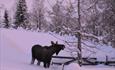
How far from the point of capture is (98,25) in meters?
30.4

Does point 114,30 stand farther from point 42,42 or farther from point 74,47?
point 74,47

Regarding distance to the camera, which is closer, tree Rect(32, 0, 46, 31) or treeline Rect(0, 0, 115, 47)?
treeline Rect(0, 0, 115, 47)

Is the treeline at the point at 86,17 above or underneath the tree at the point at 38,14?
above

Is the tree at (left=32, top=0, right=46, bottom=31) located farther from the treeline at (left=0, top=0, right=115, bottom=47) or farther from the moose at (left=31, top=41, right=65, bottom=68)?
the moose at (left=31, top=41, right=65, bottom=68)

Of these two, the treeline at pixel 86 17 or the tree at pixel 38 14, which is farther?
the tree at pixel 38 14

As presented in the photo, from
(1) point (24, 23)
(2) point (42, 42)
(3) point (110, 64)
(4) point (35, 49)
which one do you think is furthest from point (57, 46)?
(1) point (24, 23)

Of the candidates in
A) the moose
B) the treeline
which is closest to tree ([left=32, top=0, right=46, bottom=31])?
the treeline

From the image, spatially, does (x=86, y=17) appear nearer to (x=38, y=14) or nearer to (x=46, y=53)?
(x=46, y=53)

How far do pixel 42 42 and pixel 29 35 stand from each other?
5.57ft

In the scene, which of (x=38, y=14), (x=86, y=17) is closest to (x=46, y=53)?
(x=86, y=17)

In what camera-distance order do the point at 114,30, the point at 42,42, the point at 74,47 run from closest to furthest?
1. the point at 74,47
2. the point at 114,30
3. the point at 42,42

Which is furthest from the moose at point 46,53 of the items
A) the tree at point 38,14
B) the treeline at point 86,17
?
the tree at point 38,14

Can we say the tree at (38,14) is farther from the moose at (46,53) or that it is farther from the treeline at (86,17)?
the moose at (46,53)

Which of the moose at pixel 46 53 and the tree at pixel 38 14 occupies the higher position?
the moose at pixel 46 53
